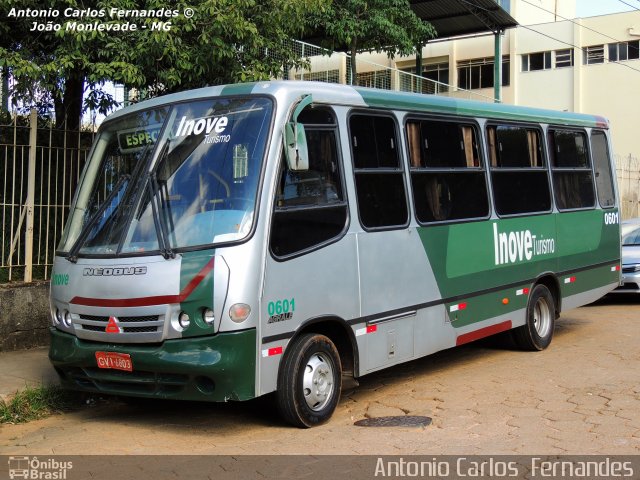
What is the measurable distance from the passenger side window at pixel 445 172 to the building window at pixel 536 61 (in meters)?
34.9

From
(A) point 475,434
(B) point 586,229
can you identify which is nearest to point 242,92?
(A) point 475,434

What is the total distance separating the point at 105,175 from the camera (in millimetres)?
6930

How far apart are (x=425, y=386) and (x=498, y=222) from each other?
2.24m

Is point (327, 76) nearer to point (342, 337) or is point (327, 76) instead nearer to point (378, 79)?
point (378, 79)

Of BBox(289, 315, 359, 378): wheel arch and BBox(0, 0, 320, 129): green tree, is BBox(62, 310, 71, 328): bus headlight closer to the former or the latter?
BBox(289, 315, 359, 378): wheel arch

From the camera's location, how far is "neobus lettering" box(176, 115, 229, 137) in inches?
251

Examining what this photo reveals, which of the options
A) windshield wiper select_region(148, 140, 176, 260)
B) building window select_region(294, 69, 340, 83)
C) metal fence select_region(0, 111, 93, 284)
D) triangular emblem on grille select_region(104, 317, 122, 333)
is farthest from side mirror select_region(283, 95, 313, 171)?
building window select_region(294, 69, 340, 83)

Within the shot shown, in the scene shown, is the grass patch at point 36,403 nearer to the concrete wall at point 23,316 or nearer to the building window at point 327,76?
the concrete wall at point 23,316

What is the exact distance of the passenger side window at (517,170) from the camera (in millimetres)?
9180

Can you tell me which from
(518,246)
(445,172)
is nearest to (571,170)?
(518,246)

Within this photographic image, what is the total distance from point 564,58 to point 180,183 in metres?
38.4

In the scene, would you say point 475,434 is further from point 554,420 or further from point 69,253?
point 69,253

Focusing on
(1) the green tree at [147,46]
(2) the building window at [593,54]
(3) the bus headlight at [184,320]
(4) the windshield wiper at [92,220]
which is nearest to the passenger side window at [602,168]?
(1) the green tree at [147,46]
